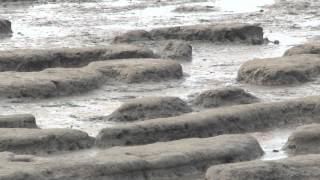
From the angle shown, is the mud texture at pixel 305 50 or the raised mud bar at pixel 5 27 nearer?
the mud texture at pixel 305 50

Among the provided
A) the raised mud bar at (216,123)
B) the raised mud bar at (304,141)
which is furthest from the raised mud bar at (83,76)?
the raised mud bar at (304,141)

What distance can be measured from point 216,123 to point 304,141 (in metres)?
1.13

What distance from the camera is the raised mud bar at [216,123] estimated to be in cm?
1021

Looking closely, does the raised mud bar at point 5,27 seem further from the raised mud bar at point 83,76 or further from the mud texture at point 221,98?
the mud texture at point 221,98

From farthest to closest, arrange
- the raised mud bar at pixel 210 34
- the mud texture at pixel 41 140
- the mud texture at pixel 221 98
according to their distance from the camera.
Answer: the raised mud bar at pixel 210 34, the mud texture at pixel 221 98, the mud texture at pixel 41 140

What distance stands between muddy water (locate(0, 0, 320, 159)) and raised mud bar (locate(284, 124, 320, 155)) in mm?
214

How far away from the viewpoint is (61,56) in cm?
1581

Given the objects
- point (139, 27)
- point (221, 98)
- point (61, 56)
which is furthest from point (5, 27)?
point (221, 98)

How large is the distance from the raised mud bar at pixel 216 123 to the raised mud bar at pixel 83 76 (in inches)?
115

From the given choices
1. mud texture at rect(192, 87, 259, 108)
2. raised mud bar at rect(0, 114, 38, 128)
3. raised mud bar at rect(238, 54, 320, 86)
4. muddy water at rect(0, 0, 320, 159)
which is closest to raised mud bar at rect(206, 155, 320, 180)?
muddy water at rect(0, 0, 320, 159)

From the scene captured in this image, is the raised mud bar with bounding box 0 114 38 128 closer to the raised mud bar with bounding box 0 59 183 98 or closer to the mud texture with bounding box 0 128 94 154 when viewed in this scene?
the mud texture with bounding box 0 128 94 154

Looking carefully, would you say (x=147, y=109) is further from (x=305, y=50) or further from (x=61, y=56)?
(x=305, y=50)

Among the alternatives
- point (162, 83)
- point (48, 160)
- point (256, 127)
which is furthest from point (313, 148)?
point (162, 83)

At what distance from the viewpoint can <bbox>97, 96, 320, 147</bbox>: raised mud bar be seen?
1021 cm
